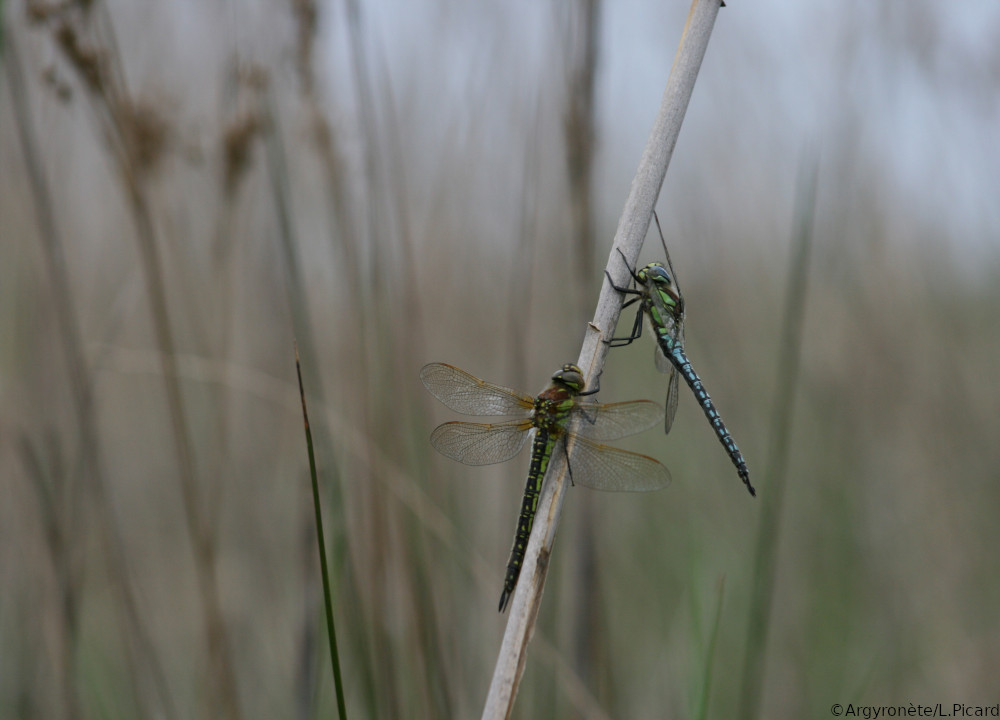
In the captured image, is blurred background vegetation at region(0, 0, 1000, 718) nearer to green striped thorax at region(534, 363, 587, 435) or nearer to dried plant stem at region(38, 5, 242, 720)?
dried plant stem at region(38, 5, 242, 720)

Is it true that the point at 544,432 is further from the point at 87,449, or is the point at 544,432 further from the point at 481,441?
the point at 87,449

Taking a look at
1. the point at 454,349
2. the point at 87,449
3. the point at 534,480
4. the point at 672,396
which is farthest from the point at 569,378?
the point at 454,349

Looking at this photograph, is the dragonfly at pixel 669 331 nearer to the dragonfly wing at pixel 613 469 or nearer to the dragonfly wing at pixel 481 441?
the dragonfly wing at pixel 613 469

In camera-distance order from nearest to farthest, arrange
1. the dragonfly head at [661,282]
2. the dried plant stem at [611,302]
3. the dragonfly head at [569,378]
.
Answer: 1. the dried plant stem at [611,302]
2. the dragonfly head at [569,378]
3. the dragonfly head at [661,282]

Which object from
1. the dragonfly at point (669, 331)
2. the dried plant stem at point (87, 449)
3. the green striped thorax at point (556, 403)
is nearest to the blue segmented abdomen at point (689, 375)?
the dragonfly at point (669, 331)

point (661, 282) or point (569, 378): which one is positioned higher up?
point (661, 282)

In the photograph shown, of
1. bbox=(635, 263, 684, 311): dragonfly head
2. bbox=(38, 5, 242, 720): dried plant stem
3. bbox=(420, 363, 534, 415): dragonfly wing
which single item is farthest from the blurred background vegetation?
bbox=(420, 363, 534, 415): dragonfly wing

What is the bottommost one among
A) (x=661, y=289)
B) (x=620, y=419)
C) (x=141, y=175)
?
(x=620, y=419)

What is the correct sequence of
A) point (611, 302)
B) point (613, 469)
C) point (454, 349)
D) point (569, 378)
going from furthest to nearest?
point (454, 349) < point (613, 469) < point (569, 378) < point (611, 302)
